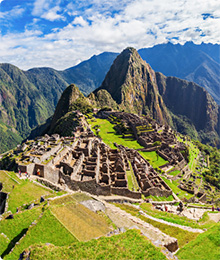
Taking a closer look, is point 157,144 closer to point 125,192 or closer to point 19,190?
point 125,192

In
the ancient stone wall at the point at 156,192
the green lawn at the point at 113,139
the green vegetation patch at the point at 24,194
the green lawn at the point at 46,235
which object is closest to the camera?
the green lawn at the point at 46,235

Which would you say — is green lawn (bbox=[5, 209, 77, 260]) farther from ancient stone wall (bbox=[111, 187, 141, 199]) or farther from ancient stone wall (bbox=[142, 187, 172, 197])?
ancient stone wall (bbox=[142, 187, 172, 197])

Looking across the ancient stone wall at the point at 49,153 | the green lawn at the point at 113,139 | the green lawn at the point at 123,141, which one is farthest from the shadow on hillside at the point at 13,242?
the green lawn at the point at 113,139

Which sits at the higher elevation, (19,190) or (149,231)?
(19,190)

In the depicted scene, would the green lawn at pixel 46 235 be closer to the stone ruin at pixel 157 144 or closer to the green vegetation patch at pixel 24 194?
the green vegetation patch at pixel 24 194

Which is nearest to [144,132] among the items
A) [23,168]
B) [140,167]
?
[140,167]

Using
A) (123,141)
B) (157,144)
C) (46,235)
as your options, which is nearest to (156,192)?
(46,235)
